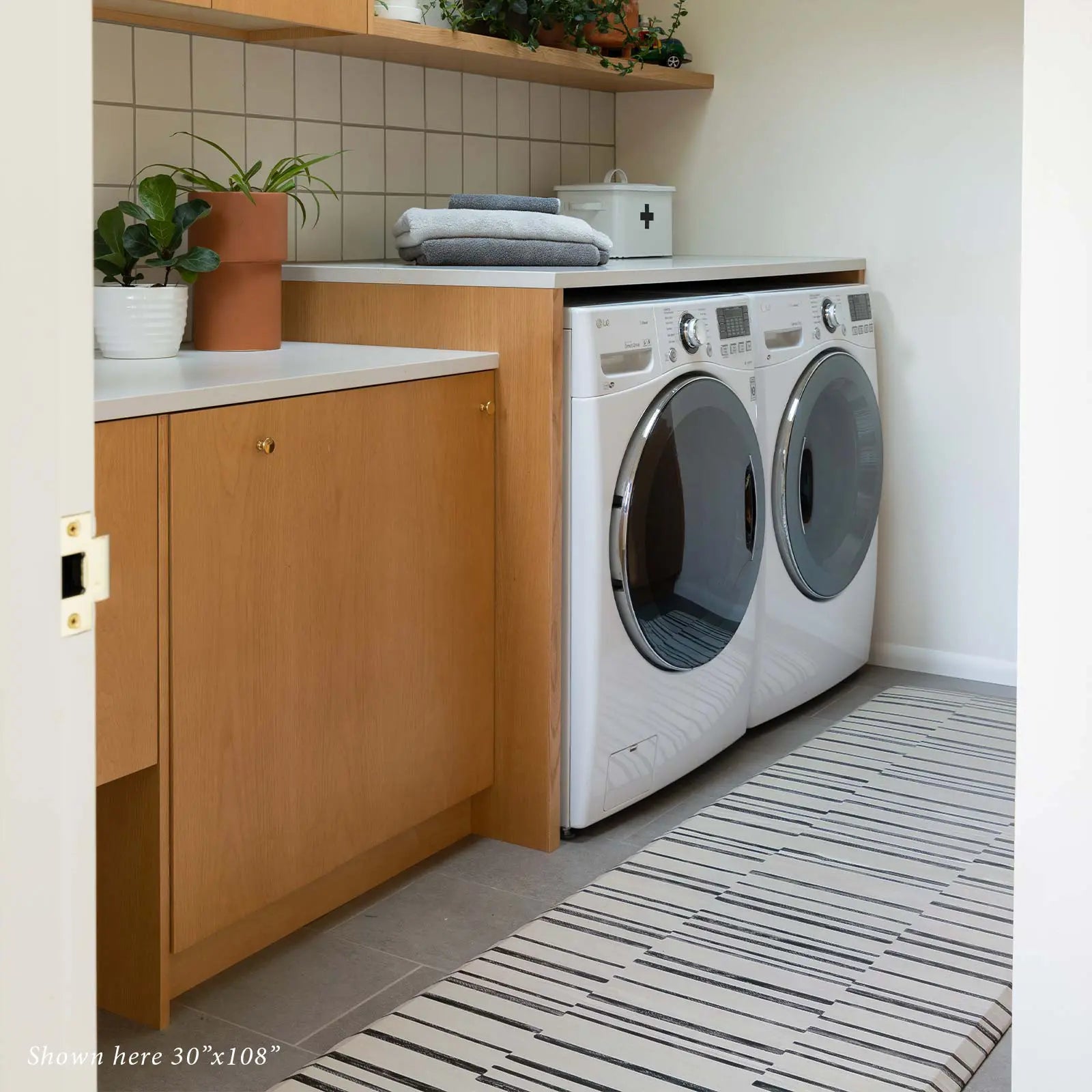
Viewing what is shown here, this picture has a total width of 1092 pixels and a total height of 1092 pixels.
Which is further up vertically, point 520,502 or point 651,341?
point 651,341

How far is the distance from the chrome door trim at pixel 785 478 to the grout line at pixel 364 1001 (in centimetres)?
126

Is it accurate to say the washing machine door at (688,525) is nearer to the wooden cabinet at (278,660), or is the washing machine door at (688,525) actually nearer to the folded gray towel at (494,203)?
the wooden cabinet at (278,660)

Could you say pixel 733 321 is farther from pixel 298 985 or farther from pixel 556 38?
pixel 298 985

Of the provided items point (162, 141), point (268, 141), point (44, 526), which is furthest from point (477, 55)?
point (44, 526)

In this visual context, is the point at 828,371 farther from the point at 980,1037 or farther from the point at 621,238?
the point at 980,1037

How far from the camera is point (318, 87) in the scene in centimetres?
272

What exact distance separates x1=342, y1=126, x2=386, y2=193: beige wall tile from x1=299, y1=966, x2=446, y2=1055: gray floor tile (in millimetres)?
1646

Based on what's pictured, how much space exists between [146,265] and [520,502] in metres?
0.70

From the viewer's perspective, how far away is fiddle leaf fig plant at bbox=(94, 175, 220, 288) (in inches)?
81.4

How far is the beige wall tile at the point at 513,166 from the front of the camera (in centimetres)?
326

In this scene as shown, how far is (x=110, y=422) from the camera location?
5.13 ft

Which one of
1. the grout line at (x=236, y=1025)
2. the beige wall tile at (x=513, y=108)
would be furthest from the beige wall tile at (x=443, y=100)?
the grout line at (x=236, y=1025)

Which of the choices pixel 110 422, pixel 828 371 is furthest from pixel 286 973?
pixel 828 371

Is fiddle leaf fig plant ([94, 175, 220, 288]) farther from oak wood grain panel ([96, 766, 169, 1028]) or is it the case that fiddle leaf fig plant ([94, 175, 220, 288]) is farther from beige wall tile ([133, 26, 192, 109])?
oak wood grain panel ([96, 766, 169, 1028])
